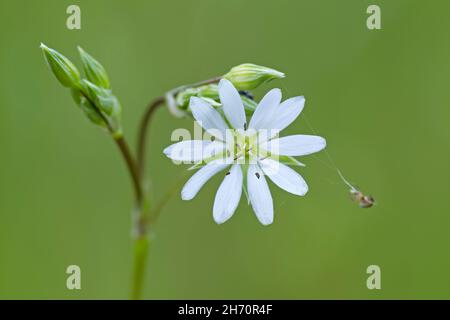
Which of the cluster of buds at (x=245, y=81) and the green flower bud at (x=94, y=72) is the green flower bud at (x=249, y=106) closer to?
the cluster of buds at (x=245, y=81)

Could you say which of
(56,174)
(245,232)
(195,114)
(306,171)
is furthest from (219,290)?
(195,114)

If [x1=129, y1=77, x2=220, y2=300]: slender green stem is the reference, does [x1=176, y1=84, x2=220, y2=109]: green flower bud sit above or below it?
above

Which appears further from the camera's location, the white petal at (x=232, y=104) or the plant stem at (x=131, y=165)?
the plant stem at (x=131, y=165)

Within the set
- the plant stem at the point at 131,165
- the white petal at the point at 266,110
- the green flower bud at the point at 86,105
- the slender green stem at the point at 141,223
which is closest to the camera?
the white petal at the point at 266,110

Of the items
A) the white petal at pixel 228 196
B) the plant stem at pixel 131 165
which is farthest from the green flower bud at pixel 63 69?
the white petal at pixel 228 196

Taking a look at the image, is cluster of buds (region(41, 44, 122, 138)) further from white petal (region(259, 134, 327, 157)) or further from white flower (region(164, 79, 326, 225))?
white petal (region(259, 134, 327, 157))

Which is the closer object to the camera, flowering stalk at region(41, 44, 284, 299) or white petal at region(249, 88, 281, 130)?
white petal at region(249, 88, 281, 130)

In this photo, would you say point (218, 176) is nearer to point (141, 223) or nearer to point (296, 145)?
point (141, 223)

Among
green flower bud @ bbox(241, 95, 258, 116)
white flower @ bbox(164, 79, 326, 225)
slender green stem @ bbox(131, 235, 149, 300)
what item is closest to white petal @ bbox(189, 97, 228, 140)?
white flower @ bbox(164, 79, 326, 225)
